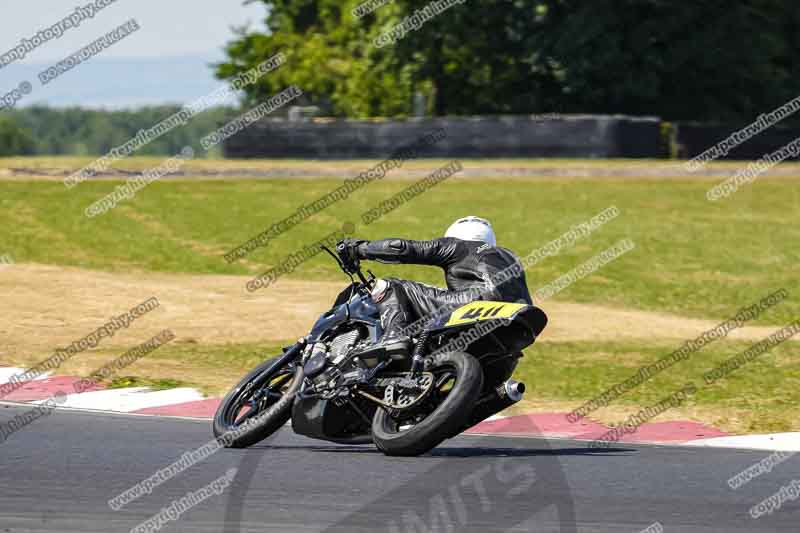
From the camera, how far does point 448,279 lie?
9.30m

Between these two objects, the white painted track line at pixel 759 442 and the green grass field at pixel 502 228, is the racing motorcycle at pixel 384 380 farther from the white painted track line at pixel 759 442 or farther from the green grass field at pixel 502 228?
the green grass field at pixel 502 228

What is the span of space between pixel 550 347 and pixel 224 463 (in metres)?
8.45

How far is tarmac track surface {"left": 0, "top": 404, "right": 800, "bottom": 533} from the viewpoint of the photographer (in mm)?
7039

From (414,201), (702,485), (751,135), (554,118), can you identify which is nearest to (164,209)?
(414,201)

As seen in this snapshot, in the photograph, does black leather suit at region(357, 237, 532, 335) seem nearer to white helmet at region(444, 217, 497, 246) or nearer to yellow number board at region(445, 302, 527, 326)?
white helmet at region(444, 217, 497, 246)

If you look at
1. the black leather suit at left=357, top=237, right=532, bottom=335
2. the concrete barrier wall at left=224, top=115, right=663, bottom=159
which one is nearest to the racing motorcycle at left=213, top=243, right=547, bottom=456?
the black leather suit at left=357, top=237, right=532, bottom=335

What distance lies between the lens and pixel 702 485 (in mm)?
8117

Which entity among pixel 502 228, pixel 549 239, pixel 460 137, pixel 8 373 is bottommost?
pixel 460 137

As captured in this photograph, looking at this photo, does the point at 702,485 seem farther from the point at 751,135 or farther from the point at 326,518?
the point at 751,135

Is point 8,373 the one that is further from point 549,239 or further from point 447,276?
point 549,239

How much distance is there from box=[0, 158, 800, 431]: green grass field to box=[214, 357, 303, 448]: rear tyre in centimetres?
347

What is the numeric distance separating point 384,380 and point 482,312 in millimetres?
757

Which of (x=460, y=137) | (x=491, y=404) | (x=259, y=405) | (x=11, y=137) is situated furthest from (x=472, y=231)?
(x=11, y=137)

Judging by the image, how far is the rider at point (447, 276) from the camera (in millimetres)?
9008
